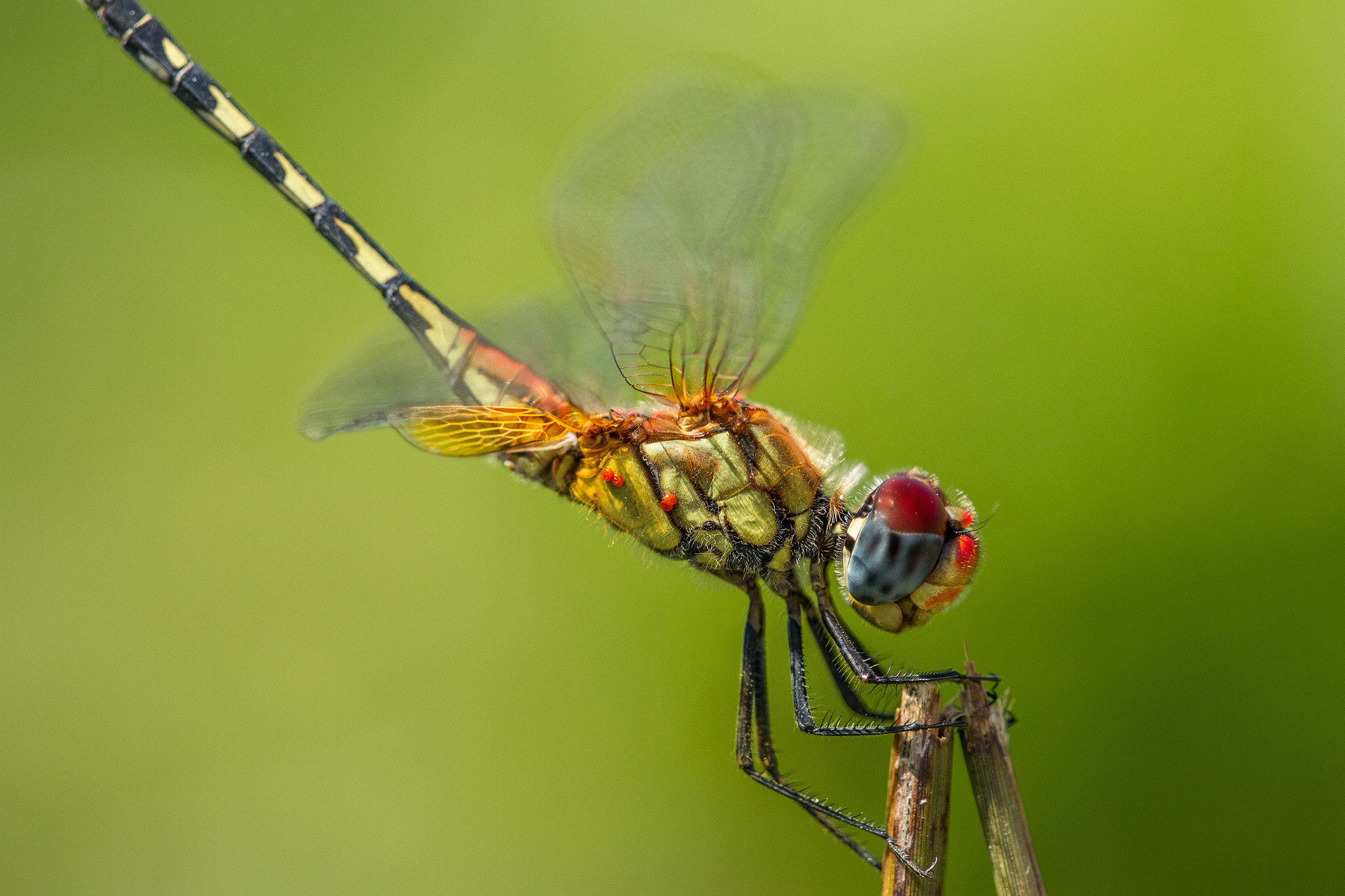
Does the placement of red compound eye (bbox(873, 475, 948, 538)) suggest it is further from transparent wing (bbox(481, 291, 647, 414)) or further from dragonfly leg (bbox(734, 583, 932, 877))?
transparent wing (bbox(481, 291, 647, 414))

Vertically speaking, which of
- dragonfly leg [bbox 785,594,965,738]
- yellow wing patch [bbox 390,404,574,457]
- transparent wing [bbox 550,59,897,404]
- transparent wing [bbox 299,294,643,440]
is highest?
transparent wing [bbox 550,59,897,404]

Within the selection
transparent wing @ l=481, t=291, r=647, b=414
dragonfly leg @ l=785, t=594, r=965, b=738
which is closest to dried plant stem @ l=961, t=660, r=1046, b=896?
dragonfly leg @ l=785, t=594, r=965, b=738

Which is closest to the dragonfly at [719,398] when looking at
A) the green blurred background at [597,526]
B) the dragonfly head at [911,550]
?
the dragonfly head at [911,550]

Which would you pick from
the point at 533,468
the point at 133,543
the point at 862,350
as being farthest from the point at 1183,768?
the point at 133,543

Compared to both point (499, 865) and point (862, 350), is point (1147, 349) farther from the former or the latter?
point (499, 865)

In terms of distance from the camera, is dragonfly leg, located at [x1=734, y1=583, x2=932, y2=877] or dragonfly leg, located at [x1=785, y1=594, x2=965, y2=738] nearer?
dragonfly leg, located at [x1=785, y1=594, x2=965, y2=738]

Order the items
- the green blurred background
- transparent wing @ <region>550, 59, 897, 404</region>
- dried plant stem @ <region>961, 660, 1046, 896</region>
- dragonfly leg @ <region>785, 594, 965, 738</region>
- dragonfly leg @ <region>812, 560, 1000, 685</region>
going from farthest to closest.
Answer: the green blurred background < transparent wing @ <region>550, 59, 897, 404</region> < dragonfly leg @ <region>785, 594, 965, 738</region> < dragonfly leg @ <region>812, 560, 1000, 685</region> < dried plant stem @ <region>961, 660, 1046, 896</region>

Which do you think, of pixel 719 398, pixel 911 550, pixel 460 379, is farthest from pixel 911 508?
pixel 460 379
